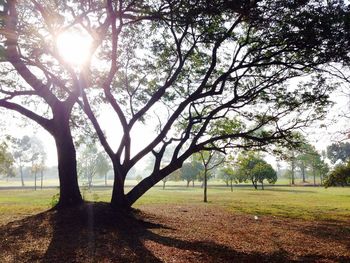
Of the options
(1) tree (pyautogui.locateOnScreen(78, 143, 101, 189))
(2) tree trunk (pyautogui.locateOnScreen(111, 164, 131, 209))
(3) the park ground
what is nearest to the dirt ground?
(3) the park ground

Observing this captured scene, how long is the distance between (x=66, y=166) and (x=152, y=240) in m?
8.12

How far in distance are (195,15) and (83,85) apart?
703 centimetres

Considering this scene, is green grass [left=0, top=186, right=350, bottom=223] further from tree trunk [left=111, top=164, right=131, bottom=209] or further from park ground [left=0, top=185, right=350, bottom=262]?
tree trunk [left=111, top=164, right=131, bottom=209]

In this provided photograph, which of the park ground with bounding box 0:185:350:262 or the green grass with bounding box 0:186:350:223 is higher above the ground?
the park ground with bounding box 0:185:350:262

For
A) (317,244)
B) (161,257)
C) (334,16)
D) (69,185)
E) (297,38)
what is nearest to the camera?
(161,257)

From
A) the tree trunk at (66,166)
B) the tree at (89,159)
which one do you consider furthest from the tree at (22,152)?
the tree trunk at (66,166)

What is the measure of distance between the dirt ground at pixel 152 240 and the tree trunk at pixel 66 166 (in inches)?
59.5

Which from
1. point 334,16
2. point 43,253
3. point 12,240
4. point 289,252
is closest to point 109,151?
point 12,240

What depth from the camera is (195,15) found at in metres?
14.7

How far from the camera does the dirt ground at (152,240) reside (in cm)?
1040

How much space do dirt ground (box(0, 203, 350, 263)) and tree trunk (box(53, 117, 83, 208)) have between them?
151cm

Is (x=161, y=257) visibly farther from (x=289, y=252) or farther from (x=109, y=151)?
(x=109, y=151)

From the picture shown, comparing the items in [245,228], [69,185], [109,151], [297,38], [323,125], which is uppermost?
[297,38]

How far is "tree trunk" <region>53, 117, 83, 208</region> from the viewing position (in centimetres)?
1873
